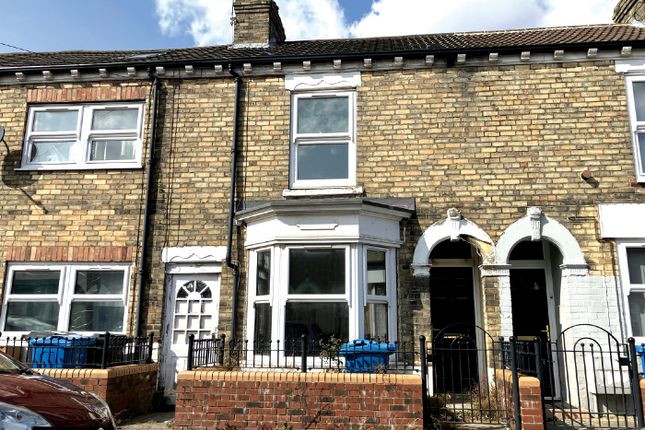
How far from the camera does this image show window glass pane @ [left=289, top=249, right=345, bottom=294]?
8016 mm

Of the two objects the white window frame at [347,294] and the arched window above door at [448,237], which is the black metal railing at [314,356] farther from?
the arched window above door at [448,237]

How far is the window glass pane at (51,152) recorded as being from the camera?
956 cm

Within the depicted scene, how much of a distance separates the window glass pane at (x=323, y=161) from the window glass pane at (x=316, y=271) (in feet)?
4.96

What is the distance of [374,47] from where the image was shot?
10.5 metres

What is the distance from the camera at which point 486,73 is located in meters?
9.10

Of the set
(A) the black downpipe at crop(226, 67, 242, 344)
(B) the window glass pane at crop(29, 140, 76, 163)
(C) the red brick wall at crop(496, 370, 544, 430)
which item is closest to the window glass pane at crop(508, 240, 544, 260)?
(C) the red brick wall at crop(496, 370, 544, 430)

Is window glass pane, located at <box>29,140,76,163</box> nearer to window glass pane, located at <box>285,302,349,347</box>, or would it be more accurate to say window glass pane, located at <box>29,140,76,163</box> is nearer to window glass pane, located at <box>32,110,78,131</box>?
window glass pane, located at <box>32,110,78,131</box>

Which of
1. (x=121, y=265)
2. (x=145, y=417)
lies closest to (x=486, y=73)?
(x=121, y=265)

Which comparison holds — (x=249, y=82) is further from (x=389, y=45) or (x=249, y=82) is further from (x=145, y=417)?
(x=145, y=417)

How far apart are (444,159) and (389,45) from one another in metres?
3.33

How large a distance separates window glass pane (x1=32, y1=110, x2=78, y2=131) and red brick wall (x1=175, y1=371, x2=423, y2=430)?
5.76m

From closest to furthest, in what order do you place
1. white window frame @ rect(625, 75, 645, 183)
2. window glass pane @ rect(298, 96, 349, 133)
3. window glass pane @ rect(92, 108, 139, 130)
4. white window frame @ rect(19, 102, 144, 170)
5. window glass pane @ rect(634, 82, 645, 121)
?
1. white window frame @ rect(625, 75, 645, 183)
2. window glass pane @ rect(634, 82, 645, 121)
3. window glass pane @ rect(298, 96, 349, 133)
4. white window frame @ rect(19, 102, 144, 170)
5. window glass pane @ rect(92, 108, 139, 130)

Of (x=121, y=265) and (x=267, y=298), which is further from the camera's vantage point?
(x=121, y=265)

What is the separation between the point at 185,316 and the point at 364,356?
344 centimetres
